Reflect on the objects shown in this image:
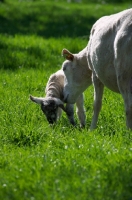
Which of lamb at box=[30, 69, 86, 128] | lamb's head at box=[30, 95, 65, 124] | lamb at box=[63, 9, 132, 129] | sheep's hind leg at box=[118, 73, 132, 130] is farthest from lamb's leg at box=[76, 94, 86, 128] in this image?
sheep's hind leg at box=[118, 73, 132, 130]

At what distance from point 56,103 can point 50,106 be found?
0.34 feet

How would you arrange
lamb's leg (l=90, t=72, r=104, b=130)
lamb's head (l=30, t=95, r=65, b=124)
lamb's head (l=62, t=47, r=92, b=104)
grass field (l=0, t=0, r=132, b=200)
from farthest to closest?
lamb's head (l=62, t=47, r=92, b=104), lamb's head (l=30, t=95, r=65, b=124), lamb's leg (l=90, t=72, r=104, b=130), grass field (l=0, t=0, r=132, b=200)

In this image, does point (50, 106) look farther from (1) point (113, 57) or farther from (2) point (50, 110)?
(1) point (113, 57)

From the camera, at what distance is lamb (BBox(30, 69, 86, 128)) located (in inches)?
324

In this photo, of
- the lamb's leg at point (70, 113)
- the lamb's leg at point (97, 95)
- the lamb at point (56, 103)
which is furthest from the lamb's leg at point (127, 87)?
the lamb's leg at point (70, 113)

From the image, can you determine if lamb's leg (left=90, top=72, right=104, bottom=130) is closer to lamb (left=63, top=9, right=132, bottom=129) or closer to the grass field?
lamb (left=63, top=9, right=132, bottom=129)

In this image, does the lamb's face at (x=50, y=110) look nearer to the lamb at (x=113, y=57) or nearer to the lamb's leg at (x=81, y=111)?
the lamb's leg at (x=81, y=111)

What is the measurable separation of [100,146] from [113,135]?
77 centimetres

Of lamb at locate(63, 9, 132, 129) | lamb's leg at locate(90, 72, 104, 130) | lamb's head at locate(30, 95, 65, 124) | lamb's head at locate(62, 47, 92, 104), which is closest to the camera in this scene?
lamb at locate(63, 9, 132, 129)

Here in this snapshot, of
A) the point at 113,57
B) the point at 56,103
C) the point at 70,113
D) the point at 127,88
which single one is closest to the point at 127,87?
the point at 127,88

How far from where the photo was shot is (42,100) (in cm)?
828

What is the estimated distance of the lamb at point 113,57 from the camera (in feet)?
20.9

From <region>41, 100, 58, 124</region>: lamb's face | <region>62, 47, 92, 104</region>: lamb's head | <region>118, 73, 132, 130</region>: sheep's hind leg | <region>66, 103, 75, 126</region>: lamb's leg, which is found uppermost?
<region>118, 73, 132, 130</region>: sheep's hind leg

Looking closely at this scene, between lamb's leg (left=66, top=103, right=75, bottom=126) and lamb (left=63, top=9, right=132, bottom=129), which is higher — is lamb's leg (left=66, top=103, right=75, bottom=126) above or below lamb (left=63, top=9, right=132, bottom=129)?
below
